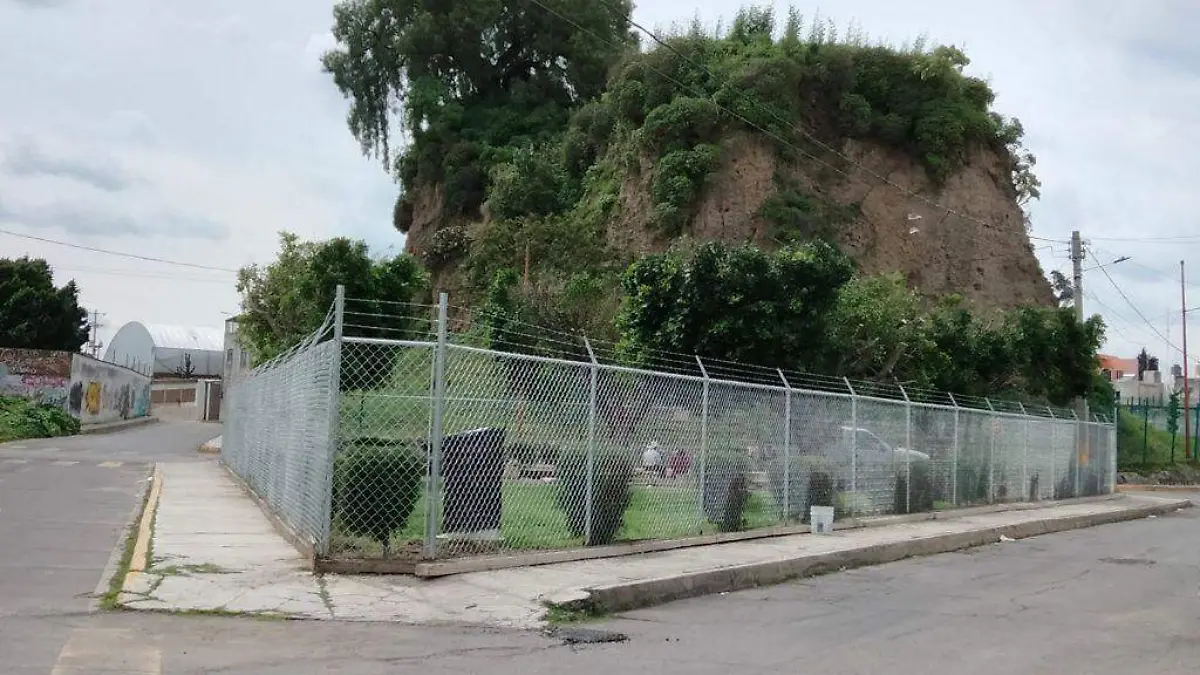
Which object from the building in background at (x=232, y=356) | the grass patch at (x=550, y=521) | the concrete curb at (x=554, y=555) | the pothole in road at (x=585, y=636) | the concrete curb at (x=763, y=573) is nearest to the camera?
the pothole in road at (x=585, y=636)

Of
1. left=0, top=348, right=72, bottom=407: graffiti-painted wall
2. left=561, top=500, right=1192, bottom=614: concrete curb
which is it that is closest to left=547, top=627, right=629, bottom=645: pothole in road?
left=561, top=500, right=1192, bottom=614: concrete curb

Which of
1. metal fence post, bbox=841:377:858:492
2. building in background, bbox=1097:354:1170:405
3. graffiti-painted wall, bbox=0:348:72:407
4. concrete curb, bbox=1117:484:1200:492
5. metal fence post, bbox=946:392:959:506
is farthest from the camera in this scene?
building in background, bbox=1097:354:1170:405

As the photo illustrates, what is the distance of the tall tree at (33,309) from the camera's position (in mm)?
54938

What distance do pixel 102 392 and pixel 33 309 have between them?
7.54m

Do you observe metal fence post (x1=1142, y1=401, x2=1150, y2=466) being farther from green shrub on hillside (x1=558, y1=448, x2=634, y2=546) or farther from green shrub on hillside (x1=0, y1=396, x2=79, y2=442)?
green shrub on hillside (x1=0, y1=396, x2=79, y2=442)

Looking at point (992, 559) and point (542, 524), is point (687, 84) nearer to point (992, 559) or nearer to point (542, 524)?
point (992, 559)

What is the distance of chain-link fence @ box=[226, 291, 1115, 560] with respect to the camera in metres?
8.98

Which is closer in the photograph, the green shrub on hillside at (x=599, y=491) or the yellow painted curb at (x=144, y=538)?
the yellow painted curb at (x=144, y=538)

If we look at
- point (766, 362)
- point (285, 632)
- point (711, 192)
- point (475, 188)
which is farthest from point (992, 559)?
point (475, 188)

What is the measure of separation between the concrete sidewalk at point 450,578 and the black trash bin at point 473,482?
0.49 metres

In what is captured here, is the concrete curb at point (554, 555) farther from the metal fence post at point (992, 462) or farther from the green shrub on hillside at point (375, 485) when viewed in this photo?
the metal fence post at point (992, 462)

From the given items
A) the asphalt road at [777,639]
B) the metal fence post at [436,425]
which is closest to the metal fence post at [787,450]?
the asphalt road at [777,639]

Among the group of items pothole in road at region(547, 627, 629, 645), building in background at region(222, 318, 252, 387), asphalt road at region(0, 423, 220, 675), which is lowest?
asphalt road at region(0, 423, 220, 675)

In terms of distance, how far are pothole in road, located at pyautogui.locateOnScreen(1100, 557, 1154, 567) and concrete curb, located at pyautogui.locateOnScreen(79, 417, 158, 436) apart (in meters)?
41.5
